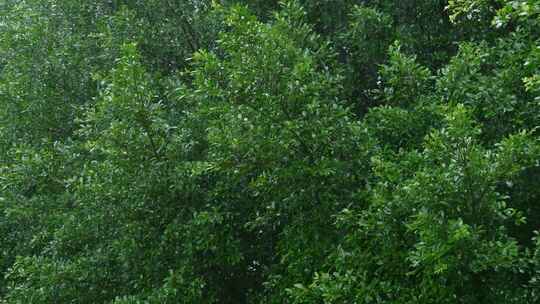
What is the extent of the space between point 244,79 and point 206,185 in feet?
5.66

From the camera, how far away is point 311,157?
22.1 ft

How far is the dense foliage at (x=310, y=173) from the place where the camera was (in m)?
5.43

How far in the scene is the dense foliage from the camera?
5.43m

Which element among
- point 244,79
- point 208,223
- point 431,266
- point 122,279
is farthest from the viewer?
point 122,279

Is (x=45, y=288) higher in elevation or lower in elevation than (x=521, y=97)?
lower

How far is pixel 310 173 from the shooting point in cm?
661

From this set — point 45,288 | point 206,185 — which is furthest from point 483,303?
point 45,288

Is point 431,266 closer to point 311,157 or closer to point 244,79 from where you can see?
point 311,157

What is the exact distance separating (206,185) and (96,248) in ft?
4.82

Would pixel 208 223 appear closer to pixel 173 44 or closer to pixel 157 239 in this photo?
pixel 157 239

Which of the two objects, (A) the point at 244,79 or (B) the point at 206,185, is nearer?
(A) the point at 244,79

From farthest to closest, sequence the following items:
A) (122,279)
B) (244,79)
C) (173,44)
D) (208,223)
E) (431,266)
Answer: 1. (173,44)
2. (122,279)
3. (208,223)
4. (244,79)
5. (431,266)

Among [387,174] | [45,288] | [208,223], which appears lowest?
[45,288]

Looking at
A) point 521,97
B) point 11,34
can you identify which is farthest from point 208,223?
point 11,34
